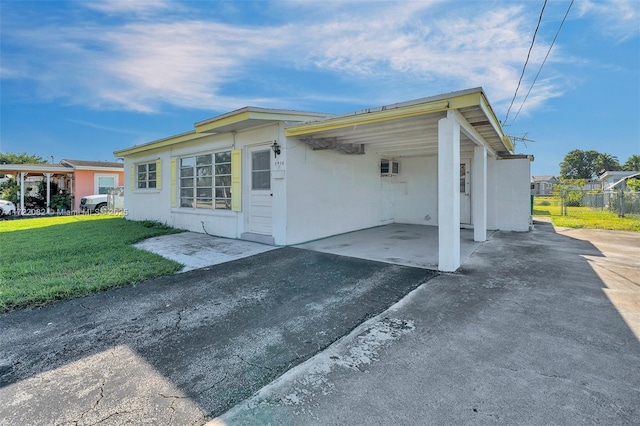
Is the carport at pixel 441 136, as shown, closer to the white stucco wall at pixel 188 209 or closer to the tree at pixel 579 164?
the white stucco wall at pixel 188 209

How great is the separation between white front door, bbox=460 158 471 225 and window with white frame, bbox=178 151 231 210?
7.17 m

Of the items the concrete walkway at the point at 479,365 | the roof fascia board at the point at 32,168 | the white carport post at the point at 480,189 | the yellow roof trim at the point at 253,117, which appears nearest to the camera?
the concrete walkway at the point at 479,365

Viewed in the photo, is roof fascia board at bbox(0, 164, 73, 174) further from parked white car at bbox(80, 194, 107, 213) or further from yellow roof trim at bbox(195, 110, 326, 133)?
yellow roof trim at bbox(195, 110, 326, 133)

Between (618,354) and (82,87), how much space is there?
22.1 m

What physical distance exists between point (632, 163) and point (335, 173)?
192 ft

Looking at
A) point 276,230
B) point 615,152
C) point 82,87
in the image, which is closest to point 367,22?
point 276,230

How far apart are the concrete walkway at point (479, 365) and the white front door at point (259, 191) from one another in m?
4.19

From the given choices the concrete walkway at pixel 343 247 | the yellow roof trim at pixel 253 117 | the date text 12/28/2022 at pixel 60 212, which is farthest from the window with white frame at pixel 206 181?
the date text 12/28/2022 at pixel 60 212

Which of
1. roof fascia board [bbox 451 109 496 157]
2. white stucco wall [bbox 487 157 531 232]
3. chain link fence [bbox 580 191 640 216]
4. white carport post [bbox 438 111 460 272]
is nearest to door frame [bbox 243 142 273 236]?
white carport post [bbox 438 111 460 272]

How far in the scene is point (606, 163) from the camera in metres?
47.3

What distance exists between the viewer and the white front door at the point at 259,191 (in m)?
6.89

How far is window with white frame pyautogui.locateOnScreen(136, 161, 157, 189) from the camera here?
10.6m

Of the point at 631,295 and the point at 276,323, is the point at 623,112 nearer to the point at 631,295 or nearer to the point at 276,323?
the point at 631,295

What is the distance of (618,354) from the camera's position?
7.40 ft
